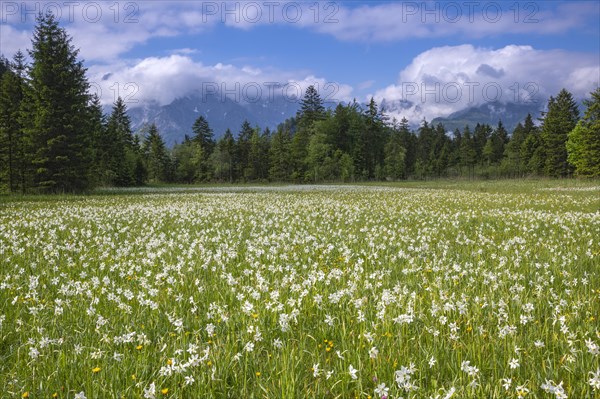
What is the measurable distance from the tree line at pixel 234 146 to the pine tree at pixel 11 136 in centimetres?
9

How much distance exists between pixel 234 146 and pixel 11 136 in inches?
2468

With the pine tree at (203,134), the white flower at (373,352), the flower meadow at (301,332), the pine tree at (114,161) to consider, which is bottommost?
the flower meadow at (301,332)

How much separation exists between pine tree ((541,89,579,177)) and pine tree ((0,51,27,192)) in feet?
264

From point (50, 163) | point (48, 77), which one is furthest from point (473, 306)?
point (48, 77)

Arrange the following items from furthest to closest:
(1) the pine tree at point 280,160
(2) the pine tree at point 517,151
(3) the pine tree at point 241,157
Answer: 1. (3) the pine tree at point 241,157
2. (1) the pine tree at point 280,160
3. (2) the pine tree at point 517,151

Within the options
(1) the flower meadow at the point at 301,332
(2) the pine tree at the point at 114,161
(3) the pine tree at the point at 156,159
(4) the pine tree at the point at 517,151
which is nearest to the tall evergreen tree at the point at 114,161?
(2) the pine tree at the point at 114,161

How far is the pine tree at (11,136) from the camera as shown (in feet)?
113

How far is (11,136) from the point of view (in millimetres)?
35125

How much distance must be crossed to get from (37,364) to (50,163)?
3343cm

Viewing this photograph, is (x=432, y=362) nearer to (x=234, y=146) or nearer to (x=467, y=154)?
(x=234, y=146)

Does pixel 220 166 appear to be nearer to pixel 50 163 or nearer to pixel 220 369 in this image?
pixel 50 163

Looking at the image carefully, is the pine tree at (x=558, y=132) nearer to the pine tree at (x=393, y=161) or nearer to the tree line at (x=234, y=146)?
the tree line at (x=234, y=146)

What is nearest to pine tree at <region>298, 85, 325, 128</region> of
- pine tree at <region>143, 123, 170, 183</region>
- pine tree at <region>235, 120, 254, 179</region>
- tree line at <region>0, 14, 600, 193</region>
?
tree line at <region>0, 14, 600, 193</region>

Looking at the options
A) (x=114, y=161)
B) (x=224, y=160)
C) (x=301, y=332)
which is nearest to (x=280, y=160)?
(x=224, y=160)
